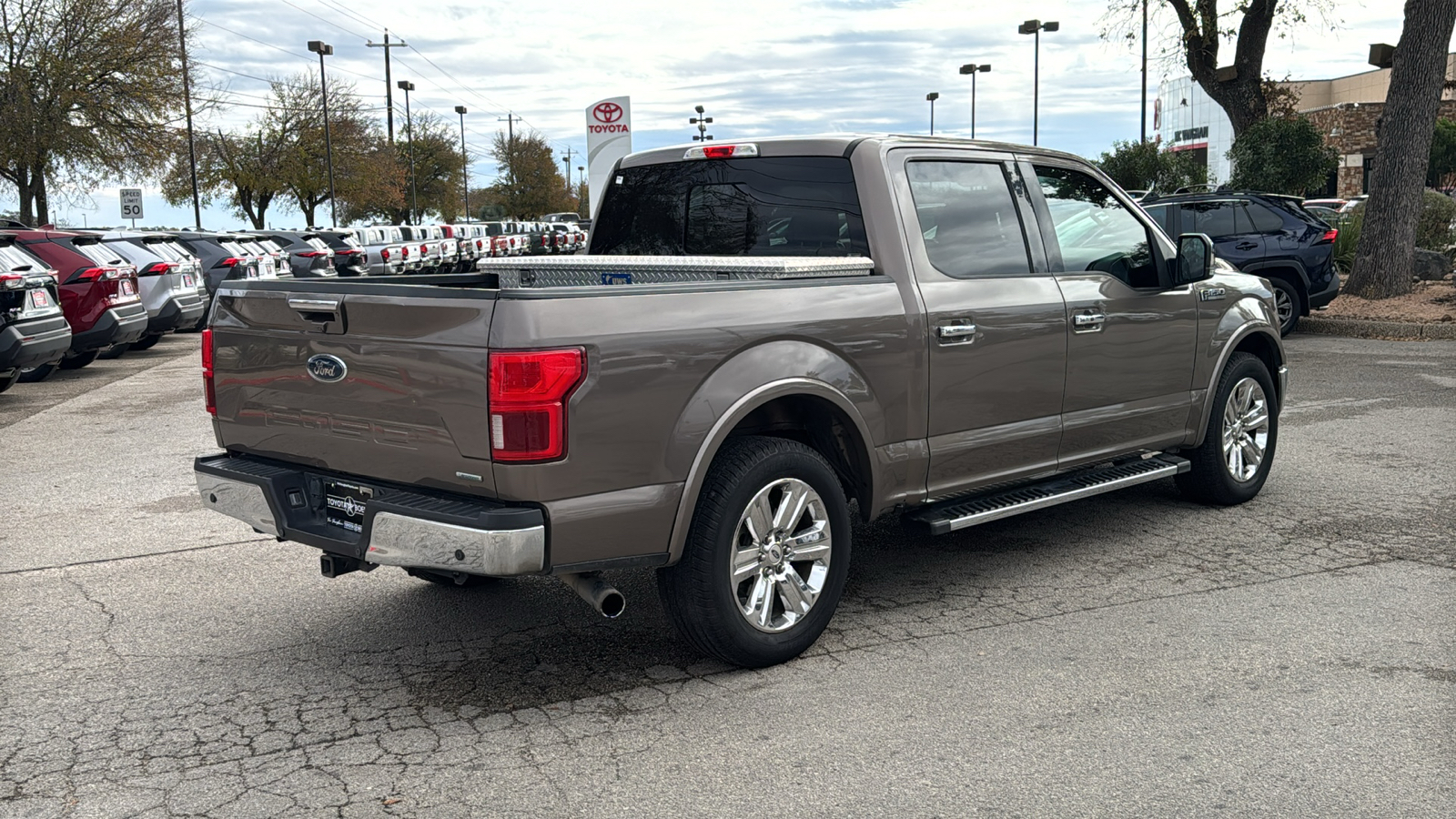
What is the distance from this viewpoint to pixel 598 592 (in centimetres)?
428

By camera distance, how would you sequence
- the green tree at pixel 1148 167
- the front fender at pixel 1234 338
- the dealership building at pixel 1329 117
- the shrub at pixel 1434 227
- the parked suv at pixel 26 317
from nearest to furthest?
the front fender at pixel 1234 338 < the parked suv at pixel 26 317 < the shrub at pixel 1434 227 < the green tree at pixel 1148 167 < the dealership building at pixel 1329 117

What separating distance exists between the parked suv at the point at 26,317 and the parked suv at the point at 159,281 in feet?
11.8

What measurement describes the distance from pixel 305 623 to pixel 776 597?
204 cm

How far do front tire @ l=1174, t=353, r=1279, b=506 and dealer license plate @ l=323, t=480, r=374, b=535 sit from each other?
4.52 meters

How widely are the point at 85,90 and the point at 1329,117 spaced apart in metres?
53.0

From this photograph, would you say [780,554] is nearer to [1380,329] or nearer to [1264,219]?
[1264,219]

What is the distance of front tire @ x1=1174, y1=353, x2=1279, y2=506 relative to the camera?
270 inches

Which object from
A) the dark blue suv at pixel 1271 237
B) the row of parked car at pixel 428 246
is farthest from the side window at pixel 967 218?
the row of parked car at pixel 428 246

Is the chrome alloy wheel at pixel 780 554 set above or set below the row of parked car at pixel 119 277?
below

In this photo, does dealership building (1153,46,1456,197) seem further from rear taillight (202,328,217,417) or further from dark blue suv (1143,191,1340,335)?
rear taillight (202,328,217,417)

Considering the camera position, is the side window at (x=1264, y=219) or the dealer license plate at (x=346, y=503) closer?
the dealer license plate at (x=346, y=503)

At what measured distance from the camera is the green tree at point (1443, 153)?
60750 millimetres

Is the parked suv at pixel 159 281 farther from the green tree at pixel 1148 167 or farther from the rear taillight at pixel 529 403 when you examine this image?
the green tree at pixel 1148 167

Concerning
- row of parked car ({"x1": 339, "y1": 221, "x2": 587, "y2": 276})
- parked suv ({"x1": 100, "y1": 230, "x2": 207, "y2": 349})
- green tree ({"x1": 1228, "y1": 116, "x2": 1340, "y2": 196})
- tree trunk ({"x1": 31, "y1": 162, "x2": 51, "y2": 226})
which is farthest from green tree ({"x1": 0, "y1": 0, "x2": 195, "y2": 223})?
green tree ({"x1": 1228, "y1": 116, "x2": 1340, "y2": 196})
